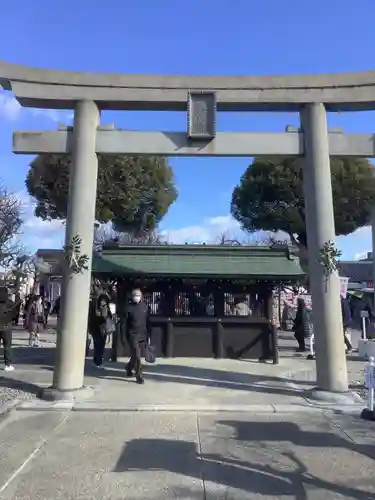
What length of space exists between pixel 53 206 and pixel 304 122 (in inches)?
710

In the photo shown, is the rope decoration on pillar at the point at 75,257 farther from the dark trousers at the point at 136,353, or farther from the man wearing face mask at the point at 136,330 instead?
the dark trousers at the point at 136,353

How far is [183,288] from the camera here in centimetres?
1315

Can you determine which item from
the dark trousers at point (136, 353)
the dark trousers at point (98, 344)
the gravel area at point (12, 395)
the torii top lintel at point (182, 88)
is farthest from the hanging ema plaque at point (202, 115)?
the gravel area at point (12, 395)

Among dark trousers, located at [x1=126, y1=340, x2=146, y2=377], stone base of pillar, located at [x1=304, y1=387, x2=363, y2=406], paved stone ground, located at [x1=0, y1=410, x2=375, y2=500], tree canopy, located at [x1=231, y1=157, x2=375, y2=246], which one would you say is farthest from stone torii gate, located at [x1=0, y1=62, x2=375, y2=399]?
tree canopy, located at [x1=231, y1=157, x2=375, y2=246]

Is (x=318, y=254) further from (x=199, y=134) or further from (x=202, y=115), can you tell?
(x=202, y=115)

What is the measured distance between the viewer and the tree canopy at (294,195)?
1097 inches

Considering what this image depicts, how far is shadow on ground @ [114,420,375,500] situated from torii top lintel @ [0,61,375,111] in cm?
569

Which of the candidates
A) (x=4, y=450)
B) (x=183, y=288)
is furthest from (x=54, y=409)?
(x=183, y=288)

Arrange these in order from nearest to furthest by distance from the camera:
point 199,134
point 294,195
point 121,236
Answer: point 199,134 < point 294,195 < point 121,236

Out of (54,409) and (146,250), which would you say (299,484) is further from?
(146,250)

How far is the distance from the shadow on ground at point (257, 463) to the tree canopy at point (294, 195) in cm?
2240

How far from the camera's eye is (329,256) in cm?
837

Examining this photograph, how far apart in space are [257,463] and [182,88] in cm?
642

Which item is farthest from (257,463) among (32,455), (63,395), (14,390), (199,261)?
(199,261)
